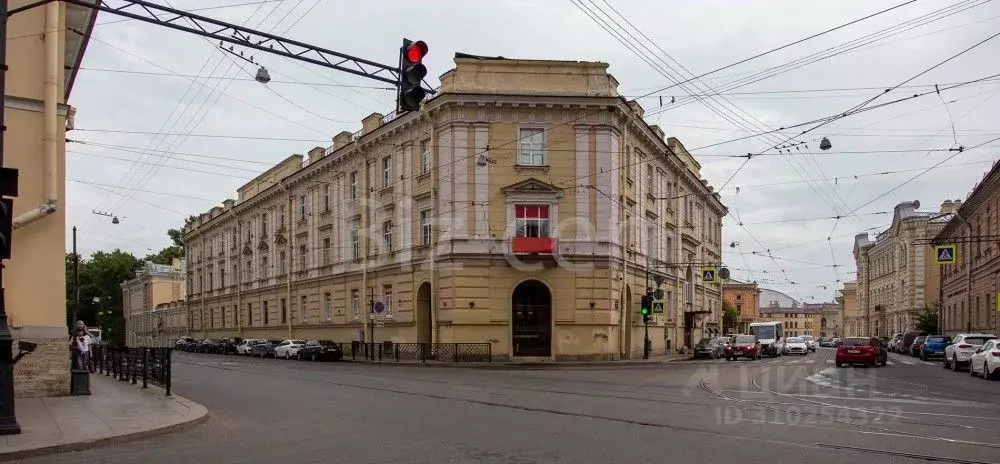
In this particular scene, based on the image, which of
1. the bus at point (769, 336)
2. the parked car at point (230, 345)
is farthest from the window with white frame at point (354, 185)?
the bus at point (769, 336)

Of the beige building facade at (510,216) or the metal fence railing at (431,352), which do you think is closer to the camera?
the metal fence railing at (431,352)

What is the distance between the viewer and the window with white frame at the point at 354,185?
156ft

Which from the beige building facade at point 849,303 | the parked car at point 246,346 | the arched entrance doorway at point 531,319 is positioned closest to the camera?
the arched entrance doorway at point 531,319

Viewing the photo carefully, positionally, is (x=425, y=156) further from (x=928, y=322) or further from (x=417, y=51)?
(x=928, y=322)

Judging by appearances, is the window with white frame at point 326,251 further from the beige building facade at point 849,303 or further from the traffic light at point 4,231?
the beige building facade at point 849,303

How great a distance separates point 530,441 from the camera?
11125mm

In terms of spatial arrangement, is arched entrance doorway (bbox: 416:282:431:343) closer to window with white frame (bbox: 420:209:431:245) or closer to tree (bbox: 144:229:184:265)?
window with white frame (bbox: 420:209:431:245)

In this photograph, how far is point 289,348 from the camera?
48188 millimetres

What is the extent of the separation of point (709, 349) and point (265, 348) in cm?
2754

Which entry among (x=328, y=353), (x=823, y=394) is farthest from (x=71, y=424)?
(x=328, y=353)

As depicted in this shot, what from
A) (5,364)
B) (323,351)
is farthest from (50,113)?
(323,351)

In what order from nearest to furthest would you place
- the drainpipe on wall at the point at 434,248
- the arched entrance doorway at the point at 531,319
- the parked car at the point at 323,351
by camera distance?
the arched entrance doorway at the point at 531,319, the drainpipe on wall at the point at 434,248, the parked car at the point at 323,351

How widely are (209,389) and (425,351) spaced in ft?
54.4

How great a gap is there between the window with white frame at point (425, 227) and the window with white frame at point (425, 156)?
2.04 m
